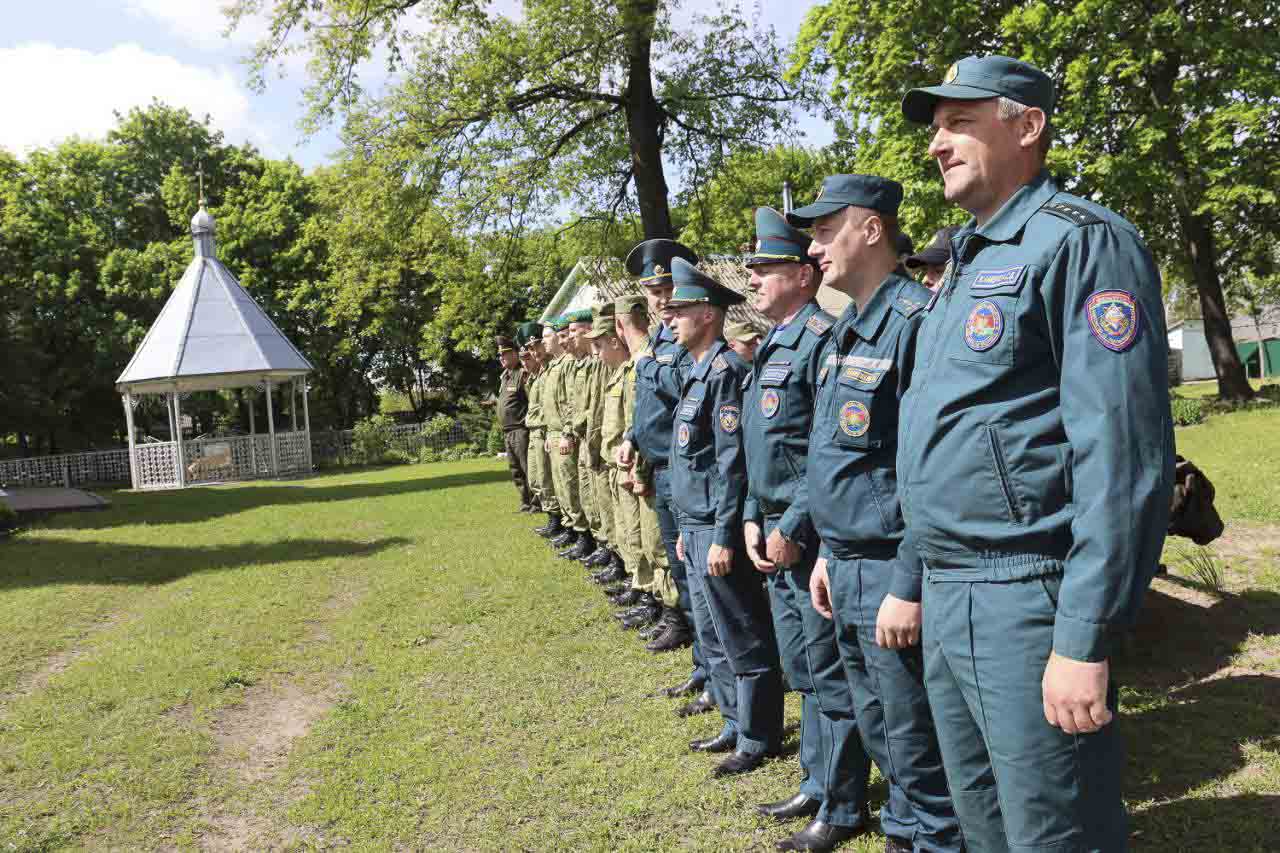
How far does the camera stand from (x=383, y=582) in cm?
994

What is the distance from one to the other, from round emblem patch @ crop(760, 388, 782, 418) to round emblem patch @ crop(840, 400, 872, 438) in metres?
0.61

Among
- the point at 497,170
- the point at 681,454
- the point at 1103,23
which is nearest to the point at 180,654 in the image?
the point at 681,454

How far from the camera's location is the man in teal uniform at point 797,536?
3.62m

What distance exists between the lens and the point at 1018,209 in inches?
87.7

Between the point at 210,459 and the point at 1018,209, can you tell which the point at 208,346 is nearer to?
the point at 210,459

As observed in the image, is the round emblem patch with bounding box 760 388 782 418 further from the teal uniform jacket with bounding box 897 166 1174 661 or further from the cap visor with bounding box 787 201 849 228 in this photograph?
the teal uniform jacket with bounding box 897 166 1174 661

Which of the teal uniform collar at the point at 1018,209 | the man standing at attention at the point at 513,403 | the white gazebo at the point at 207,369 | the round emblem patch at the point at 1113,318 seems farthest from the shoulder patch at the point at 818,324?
the white gazebo at the point at 207,369

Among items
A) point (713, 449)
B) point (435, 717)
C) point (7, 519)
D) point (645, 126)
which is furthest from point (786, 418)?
point (7, 519)

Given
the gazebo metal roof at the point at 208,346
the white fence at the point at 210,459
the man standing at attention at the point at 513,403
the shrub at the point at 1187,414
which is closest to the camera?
the man standing at attention at the point at 513,403

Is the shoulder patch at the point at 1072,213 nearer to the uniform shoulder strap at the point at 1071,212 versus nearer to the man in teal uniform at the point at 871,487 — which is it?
the uniform shoulder strap at the point at 1071,212

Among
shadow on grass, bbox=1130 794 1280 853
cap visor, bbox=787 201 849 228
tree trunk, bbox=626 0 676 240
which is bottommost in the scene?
shadow on grass, bbox=1130 794 1280 853

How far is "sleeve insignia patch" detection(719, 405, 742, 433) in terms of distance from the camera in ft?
14.4

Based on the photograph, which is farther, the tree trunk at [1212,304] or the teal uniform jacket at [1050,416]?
the tree trunk at [1212,304]

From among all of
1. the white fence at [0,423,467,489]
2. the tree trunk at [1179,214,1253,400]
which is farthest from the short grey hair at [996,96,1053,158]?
the white fence at [0,423,467,489]
